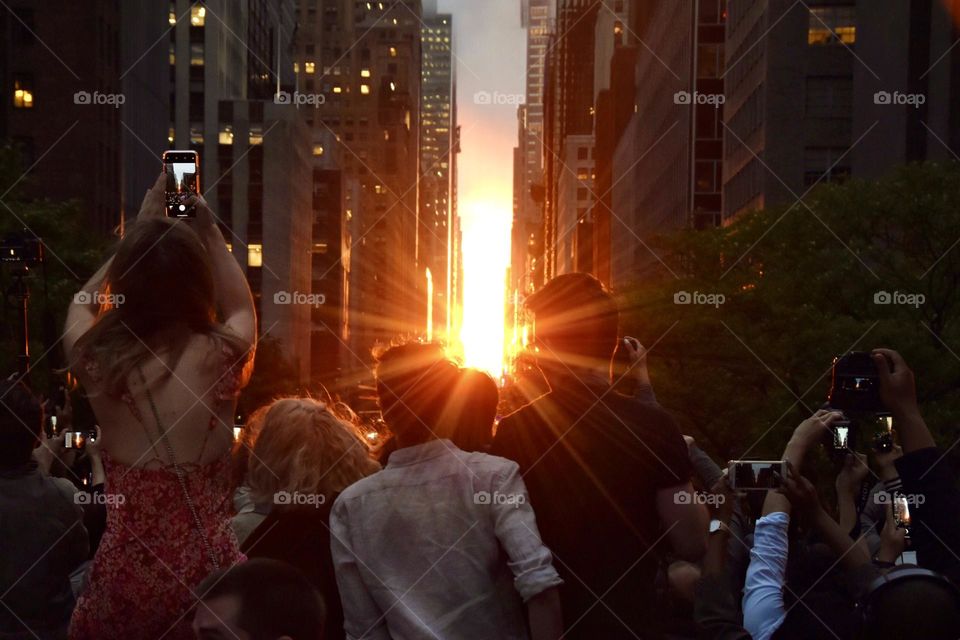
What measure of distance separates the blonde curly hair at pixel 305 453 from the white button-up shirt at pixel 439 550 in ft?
1.93

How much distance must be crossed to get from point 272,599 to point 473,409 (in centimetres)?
185

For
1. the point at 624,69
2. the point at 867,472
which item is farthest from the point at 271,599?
the point at 624,69

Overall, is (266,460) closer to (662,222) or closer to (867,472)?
(867,472)

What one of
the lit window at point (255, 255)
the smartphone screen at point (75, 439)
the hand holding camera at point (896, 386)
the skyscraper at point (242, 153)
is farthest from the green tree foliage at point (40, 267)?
the lit window at point (255, 255)

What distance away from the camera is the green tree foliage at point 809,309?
3428 cm

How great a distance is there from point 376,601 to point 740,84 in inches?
2882

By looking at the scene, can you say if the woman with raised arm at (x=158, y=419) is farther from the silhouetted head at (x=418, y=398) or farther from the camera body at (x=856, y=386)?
the camera body at (x=856, y=386)

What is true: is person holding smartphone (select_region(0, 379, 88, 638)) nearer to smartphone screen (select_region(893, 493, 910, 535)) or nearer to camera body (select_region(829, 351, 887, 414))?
camera body (select_region(829, 351, 887, 414))

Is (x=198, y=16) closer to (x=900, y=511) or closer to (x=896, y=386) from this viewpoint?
(x=900, y=511)

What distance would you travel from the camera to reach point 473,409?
5.10 meters

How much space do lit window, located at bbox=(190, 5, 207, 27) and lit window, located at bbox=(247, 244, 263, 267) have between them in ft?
66.9

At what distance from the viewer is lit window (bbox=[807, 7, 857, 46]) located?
6581 cm

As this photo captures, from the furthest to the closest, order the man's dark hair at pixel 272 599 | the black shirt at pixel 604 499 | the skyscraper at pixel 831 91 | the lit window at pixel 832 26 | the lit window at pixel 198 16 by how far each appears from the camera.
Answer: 1. the lit window at pixel 198 16
2. the lit window at pixel 832 26
3. the skyscraper at pixel 831 91
4. the black shirt at pixel 604 499
5. the man's dark hair at pixel 272 599

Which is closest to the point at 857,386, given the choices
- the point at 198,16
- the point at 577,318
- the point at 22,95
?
the point at 577,318
